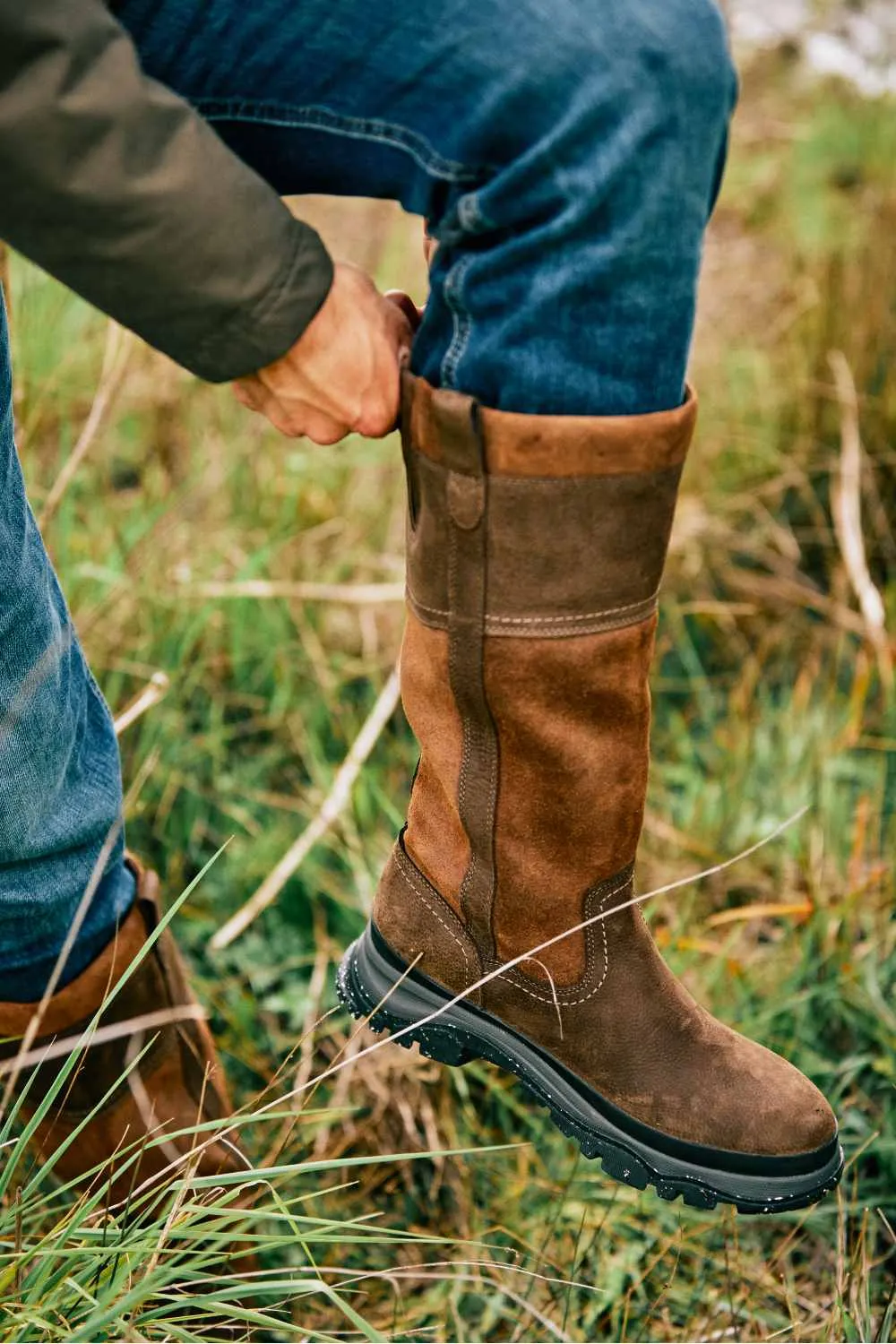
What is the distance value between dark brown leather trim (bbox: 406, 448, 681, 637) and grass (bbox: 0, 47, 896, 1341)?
35 cm

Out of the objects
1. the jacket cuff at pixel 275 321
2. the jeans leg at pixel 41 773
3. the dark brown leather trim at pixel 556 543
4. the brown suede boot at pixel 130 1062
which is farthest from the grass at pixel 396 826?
the jacket cuff at pixel 275 321

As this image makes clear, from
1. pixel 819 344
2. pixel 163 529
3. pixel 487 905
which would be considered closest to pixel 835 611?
pixel 819 344

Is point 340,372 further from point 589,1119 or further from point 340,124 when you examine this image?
point 589,1119

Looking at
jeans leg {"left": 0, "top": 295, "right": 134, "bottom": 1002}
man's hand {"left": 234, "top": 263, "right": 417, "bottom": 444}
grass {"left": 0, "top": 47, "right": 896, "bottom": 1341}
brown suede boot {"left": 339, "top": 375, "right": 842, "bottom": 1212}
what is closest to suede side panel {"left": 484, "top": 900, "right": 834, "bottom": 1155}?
brown suede boot {"left": 339, "top": 375, "right": 842, "bottom": 1212}

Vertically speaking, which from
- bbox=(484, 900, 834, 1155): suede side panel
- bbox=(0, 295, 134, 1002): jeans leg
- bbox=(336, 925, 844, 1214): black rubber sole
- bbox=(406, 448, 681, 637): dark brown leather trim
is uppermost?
bbox=(406, 448, 681, 637): dark brown leather trim

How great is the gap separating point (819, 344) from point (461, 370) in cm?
231

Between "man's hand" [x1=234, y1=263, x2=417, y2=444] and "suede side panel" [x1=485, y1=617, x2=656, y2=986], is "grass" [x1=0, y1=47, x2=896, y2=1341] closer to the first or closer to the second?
A: "suede side panel" [x1=485, y1=617, x2=656, y2=986]

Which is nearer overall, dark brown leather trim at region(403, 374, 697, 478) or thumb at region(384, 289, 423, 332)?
dark brown leather trim at region(403, 374, 697, 478)

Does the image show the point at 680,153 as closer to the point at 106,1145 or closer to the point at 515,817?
the point at 515,817

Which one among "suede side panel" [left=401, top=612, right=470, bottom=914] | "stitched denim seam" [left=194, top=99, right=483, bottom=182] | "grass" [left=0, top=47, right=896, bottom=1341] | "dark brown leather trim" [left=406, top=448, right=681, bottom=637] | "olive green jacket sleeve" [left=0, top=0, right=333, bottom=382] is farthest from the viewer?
"grass" [left=0, top=47, right=896, bottom=1341]

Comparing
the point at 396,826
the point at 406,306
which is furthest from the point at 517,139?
the point at 396,826

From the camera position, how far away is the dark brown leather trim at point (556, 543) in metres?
1.11

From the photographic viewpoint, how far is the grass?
4.46 feet

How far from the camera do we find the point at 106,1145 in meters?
1.42
